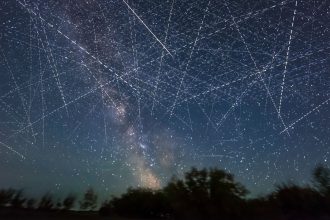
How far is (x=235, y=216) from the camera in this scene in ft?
91.1

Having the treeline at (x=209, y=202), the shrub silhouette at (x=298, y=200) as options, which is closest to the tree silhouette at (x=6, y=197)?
the treeline at (x=209, y=202)

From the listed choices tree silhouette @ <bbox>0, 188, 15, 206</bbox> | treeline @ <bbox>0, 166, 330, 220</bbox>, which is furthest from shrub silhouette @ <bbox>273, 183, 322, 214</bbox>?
tree silhouette @ <bbox>0, 188, 15, 206</bbox>

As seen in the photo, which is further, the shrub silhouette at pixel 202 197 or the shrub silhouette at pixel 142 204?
the shrub silhouette at pixel 142 204

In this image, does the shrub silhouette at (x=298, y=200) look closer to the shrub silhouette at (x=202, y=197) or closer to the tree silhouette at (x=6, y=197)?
the shrub silhouette at (x=202, y=197)

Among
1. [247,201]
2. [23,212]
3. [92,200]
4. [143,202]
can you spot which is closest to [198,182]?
[247,201]

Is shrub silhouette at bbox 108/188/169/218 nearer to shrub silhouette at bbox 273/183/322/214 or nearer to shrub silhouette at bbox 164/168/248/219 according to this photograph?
shrub silhouette at bbox 164/168/248/219

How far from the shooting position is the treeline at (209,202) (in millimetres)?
27812

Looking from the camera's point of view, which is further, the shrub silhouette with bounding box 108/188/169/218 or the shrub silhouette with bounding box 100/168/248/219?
the shrub silhouette with bounding box 108/188/169/218

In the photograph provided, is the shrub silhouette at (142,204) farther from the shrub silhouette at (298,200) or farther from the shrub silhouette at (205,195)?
the shrub silhouette at (298,200)

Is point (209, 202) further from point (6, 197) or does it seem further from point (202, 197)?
point (6, 197)

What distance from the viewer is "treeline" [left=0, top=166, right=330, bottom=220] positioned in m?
Result: 27.8

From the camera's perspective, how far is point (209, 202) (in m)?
27.8

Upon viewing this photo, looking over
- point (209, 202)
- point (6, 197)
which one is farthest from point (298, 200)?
point (6, 197)

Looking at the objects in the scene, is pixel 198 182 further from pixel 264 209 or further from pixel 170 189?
pixel 264 209
